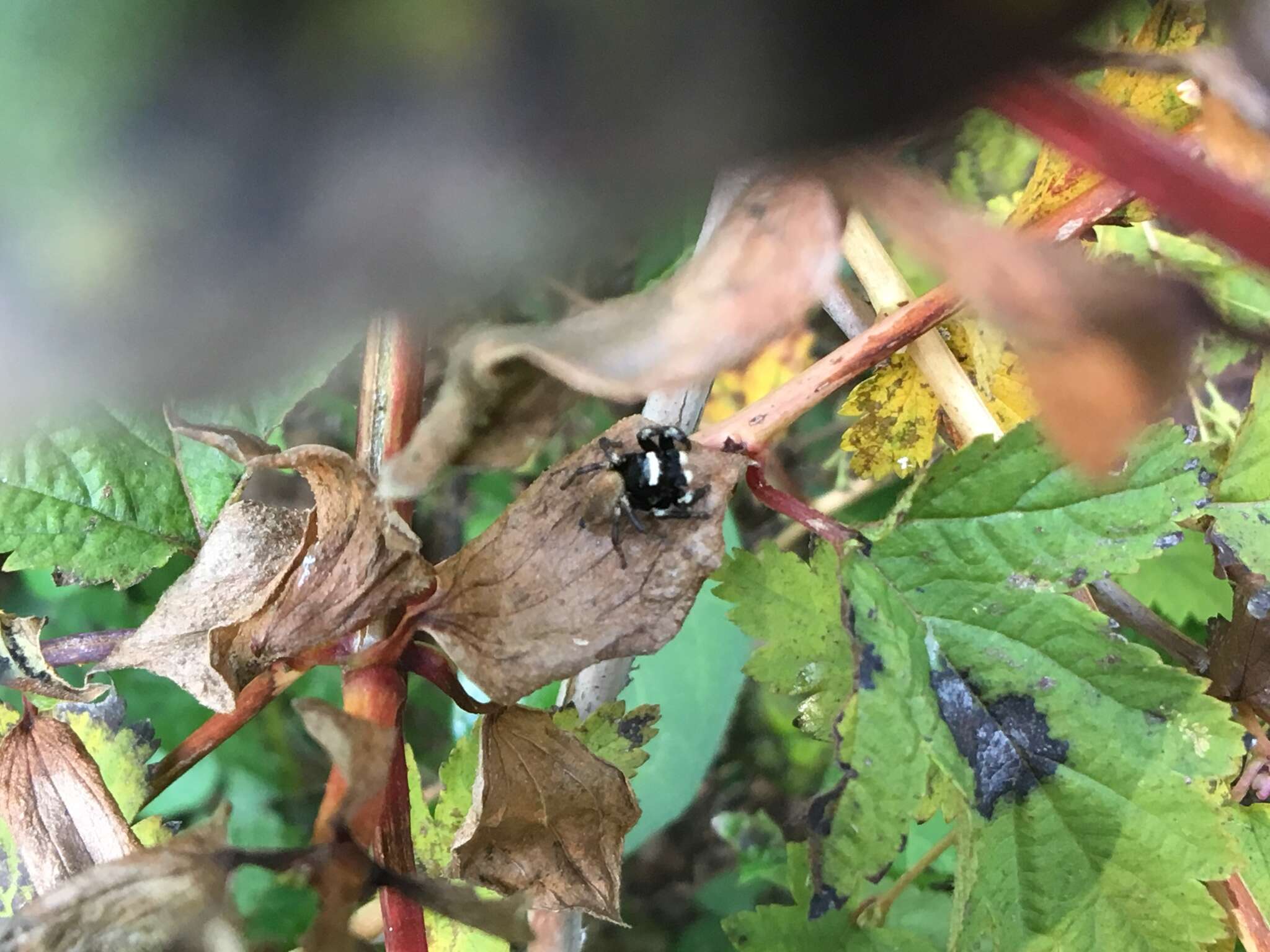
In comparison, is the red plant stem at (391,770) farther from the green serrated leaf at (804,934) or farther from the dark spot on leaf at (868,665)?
the green serrated leaf at (804,934)

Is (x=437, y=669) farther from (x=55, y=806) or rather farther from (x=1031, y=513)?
(x=1031, y=513)

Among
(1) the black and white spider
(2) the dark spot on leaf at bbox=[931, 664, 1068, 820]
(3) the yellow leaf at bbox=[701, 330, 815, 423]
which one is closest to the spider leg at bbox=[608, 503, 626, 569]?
(1) the black and white spider

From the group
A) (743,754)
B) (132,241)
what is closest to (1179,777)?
(132,241)

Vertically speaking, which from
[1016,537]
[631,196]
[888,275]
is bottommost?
[1016,537]

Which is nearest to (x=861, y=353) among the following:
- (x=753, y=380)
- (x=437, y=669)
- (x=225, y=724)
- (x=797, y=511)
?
(x=797, y=511)

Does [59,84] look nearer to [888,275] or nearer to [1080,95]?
[1080,95]

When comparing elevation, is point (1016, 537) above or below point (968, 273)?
below

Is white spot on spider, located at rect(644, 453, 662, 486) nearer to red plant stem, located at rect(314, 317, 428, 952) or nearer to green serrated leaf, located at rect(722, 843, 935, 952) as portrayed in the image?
red plant stem, located at rect(314, 317, 428, 952)

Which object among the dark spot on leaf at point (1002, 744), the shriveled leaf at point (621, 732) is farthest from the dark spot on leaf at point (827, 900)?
the shriveled leaf at point (621, 732)
